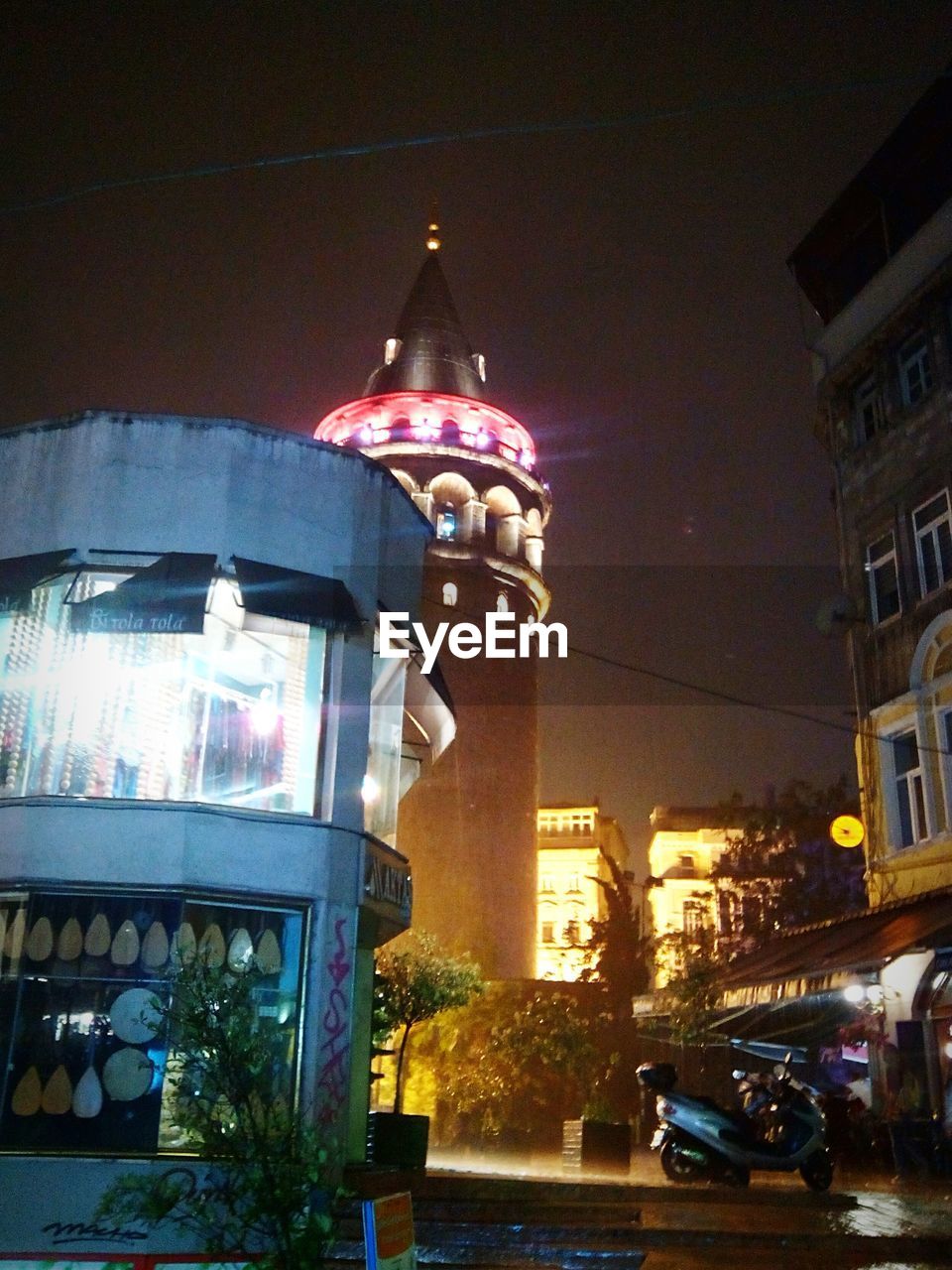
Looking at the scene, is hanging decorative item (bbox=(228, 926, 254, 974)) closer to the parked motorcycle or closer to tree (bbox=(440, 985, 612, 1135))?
the parked motorcycle

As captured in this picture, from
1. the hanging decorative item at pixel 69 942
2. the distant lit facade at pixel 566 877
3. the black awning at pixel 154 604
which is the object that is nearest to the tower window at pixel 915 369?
the black awning at pixel 154 604

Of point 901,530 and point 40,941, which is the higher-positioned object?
point 901,530

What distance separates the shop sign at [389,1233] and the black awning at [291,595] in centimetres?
740

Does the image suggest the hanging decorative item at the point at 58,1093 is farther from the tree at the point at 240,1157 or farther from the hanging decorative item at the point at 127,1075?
the tree at the point at 240,1157

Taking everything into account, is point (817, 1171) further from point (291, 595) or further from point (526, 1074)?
point (526, 1074)

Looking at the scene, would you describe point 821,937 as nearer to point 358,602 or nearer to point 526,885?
point 358,602

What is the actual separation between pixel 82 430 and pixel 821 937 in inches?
555

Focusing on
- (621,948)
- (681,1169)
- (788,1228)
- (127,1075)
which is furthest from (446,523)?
(788,1228)

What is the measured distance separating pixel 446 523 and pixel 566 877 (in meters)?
35.5

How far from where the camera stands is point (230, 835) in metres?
11.8

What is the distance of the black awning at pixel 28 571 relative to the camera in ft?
40.2

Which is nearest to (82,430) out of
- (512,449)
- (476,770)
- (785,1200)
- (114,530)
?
(114,530)

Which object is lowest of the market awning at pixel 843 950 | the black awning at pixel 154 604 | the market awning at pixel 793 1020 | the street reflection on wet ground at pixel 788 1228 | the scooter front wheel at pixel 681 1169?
the street reflection on wet ground at pixel 788 1228

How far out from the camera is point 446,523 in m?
35.6
